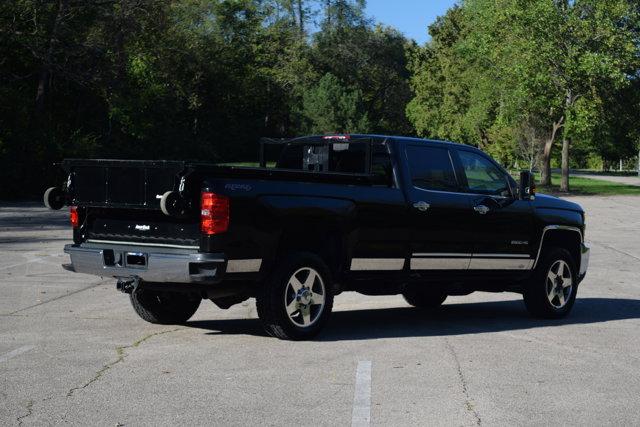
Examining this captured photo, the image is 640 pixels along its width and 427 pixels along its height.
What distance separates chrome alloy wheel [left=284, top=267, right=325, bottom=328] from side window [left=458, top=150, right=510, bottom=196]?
2.24 meters

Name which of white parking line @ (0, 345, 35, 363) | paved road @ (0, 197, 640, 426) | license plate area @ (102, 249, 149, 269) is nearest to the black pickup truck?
license plate area @ (102, 249, 149, 269)

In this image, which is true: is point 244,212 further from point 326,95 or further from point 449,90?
point 326,95

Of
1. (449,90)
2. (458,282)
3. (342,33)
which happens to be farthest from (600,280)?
(342,33)

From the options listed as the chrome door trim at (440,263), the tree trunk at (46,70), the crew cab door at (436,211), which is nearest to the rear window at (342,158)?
the crew cab door at (436,211)

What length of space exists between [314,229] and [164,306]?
6.09 feet

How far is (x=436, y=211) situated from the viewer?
10.5 metres

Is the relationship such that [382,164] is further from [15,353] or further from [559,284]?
[15,353]

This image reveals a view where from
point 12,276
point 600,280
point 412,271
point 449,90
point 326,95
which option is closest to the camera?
point 412,271

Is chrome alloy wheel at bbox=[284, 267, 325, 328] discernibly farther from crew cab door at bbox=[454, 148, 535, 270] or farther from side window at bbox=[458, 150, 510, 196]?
side window at bbox=[458, 150, 510, 196]

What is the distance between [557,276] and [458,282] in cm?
145

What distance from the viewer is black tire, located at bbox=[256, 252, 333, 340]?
30.4 ft

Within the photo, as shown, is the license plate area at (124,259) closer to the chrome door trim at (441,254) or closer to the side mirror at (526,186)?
the chrome door trim at (441,254)

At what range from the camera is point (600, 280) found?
1580cm

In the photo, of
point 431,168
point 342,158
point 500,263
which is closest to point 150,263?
point 342,158
